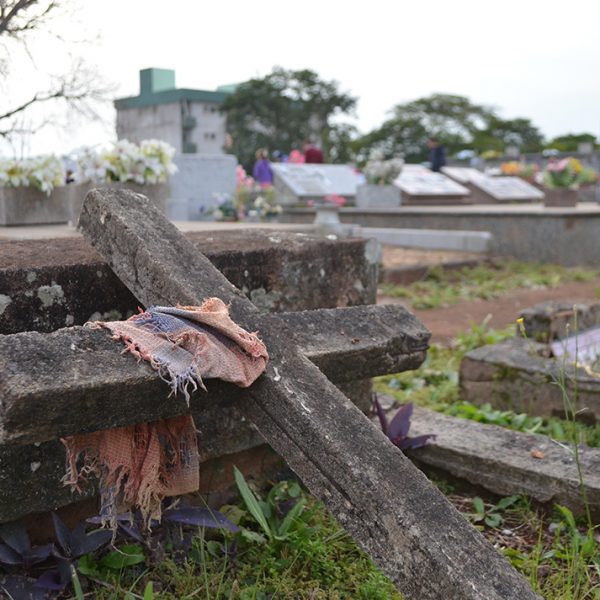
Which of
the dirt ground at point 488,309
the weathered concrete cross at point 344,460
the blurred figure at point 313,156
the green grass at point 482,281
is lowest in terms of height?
the dirt ground at point 488,309

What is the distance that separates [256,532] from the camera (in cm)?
223

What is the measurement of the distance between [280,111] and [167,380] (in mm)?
34607

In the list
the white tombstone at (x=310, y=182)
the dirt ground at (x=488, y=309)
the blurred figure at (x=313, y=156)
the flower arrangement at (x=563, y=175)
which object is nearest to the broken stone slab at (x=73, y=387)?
the dirt ground at (x=488, y=309)

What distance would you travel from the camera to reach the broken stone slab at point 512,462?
2.43 meters

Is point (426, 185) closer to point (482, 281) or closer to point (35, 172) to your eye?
point (482, 281)

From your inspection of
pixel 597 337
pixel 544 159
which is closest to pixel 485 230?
pixel 597 337

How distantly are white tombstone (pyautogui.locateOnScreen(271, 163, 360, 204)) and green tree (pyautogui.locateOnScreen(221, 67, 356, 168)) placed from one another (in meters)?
17.6

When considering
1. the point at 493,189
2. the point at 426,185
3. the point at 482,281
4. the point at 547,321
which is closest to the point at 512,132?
the point at 493,189

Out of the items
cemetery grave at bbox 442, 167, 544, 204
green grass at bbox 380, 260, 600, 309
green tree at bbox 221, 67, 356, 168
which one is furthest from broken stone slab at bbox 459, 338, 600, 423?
green tree at bbox 221, 67, 356, 168

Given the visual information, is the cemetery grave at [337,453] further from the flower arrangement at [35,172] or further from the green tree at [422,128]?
the green tree at [422,128]

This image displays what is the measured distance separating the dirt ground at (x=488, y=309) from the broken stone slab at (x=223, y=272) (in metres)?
2.99

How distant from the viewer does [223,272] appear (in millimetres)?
2332

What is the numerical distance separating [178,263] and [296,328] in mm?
317

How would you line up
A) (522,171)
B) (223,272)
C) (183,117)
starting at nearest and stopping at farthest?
(223,272) → (522,171) → (183,117)
